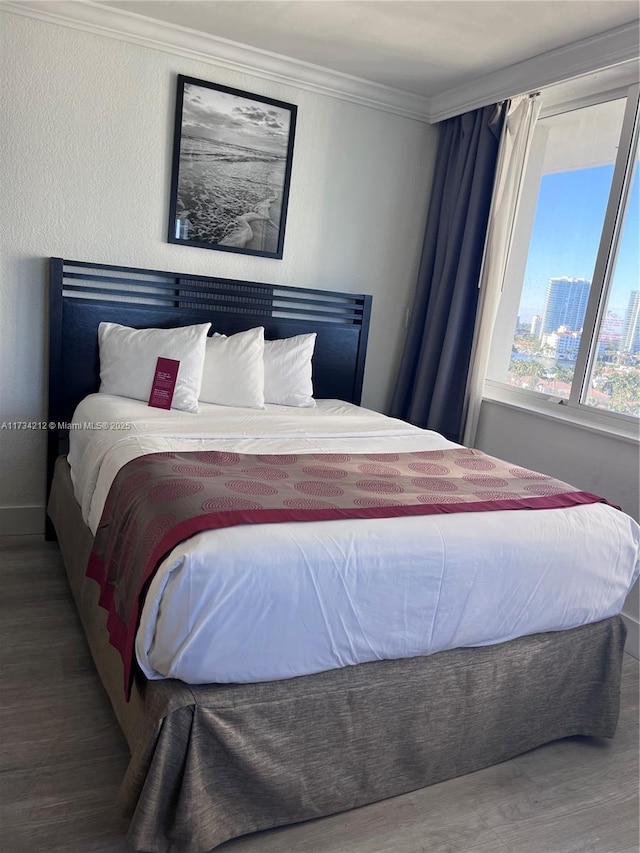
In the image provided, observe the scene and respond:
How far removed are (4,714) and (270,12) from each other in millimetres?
2828

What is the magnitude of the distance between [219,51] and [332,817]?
10.5 ft

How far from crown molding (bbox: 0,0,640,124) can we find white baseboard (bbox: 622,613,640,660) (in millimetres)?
2286

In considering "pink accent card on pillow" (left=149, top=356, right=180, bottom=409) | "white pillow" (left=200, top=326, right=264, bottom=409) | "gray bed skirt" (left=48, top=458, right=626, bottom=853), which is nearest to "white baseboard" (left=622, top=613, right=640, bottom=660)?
"gray bed skirt" (left=48, top=458, right=626, bottom=853)

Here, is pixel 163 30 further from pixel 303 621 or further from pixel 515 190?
pixel 303 621

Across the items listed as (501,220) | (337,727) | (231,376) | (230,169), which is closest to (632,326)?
(501,220)

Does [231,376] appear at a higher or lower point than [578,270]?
lower

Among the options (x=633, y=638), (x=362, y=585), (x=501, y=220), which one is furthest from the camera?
(x=501, y=220)

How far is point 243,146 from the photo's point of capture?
339 cm

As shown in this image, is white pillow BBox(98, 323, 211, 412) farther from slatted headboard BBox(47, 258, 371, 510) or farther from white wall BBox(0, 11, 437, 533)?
white wall BBox(0, 11, 437, 533)

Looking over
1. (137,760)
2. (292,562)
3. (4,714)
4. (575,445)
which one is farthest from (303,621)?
(575,445)

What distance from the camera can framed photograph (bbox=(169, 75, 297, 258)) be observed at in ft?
10.7

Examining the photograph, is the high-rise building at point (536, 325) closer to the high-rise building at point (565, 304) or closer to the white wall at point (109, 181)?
the high-rise building at point (565, 304)

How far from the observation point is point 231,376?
10.4 ft

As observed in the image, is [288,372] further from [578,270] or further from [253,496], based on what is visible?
[253,496]
